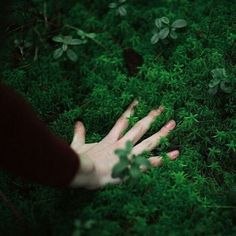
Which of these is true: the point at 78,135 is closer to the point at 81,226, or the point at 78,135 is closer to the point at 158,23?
the point at 81,226

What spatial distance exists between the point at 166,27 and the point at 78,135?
50.5 inches

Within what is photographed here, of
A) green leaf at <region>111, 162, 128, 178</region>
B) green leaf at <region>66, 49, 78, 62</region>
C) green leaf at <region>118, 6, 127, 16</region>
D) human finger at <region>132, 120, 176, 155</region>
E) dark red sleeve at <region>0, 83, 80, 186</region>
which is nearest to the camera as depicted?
dark red sleeve at <region>0, 83, 80, 186</region>

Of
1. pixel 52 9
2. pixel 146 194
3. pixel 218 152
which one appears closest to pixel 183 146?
pixel 218 152

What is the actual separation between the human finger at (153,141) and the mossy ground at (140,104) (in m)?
0.06

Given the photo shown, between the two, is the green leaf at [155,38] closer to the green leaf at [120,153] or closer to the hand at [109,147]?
the hand at [109,147]

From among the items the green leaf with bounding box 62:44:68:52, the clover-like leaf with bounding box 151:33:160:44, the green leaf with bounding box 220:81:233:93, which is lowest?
the green leaf with bounding box 220:81:233:93

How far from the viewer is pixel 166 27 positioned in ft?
11.4

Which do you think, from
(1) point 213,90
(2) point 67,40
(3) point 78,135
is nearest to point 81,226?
(3) point 78,135

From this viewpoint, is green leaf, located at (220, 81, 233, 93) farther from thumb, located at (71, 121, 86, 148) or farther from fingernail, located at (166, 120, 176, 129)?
thumb, located at (71, 121, 86, 148)

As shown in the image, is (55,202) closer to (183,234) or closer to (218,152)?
(183,234)

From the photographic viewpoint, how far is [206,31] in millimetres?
3568

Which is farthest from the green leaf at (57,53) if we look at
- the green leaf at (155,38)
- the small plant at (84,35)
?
the green leaf at (155,38)

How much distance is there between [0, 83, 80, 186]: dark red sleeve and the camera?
225cm

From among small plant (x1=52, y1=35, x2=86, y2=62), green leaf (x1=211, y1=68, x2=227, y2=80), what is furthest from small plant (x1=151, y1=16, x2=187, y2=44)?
small plant (x1=52, y1=35, x2=86, y2=62)
